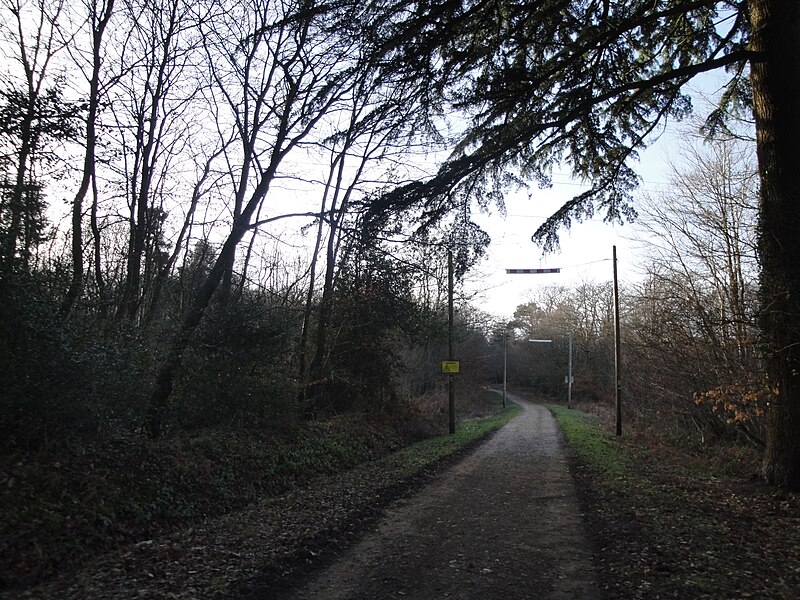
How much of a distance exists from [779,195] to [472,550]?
21.8 feet

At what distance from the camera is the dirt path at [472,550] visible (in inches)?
198

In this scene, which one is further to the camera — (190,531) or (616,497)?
(616,497)

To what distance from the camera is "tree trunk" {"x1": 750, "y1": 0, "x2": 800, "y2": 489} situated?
7.88 m

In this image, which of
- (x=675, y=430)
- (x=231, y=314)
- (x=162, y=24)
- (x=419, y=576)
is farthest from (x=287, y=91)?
(x=675, y=430)

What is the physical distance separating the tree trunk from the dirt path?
10.9 ft

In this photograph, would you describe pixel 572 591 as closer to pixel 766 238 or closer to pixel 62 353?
pixel 766 238

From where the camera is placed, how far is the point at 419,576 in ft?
17.6

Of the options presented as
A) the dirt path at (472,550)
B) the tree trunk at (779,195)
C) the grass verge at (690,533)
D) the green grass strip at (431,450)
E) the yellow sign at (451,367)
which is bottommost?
the green grass strip at (431,450)

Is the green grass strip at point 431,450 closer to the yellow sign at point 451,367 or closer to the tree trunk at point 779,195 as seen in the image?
the yellow sign at point 451,367

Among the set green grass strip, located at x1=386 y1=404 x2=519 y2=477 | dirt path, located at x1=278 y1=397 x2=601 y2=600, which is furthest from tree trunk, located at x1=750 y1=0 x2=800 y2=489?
green grass strip, located at x1=386 y1=404 x2=519 y2=477

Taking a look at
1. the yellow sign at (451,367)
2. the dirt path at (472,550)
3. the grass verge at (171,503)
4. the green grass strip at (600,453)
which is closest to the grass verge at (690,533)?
the green grass strip at (600,453)

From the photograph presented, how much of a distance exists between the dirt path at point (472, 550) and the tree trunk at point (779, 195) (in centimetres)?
333

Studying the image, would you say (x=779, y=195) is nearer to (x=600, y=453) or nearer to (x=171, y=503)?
(x=600, y=453)

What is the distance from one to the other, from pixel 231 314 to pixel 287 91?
5014mm
